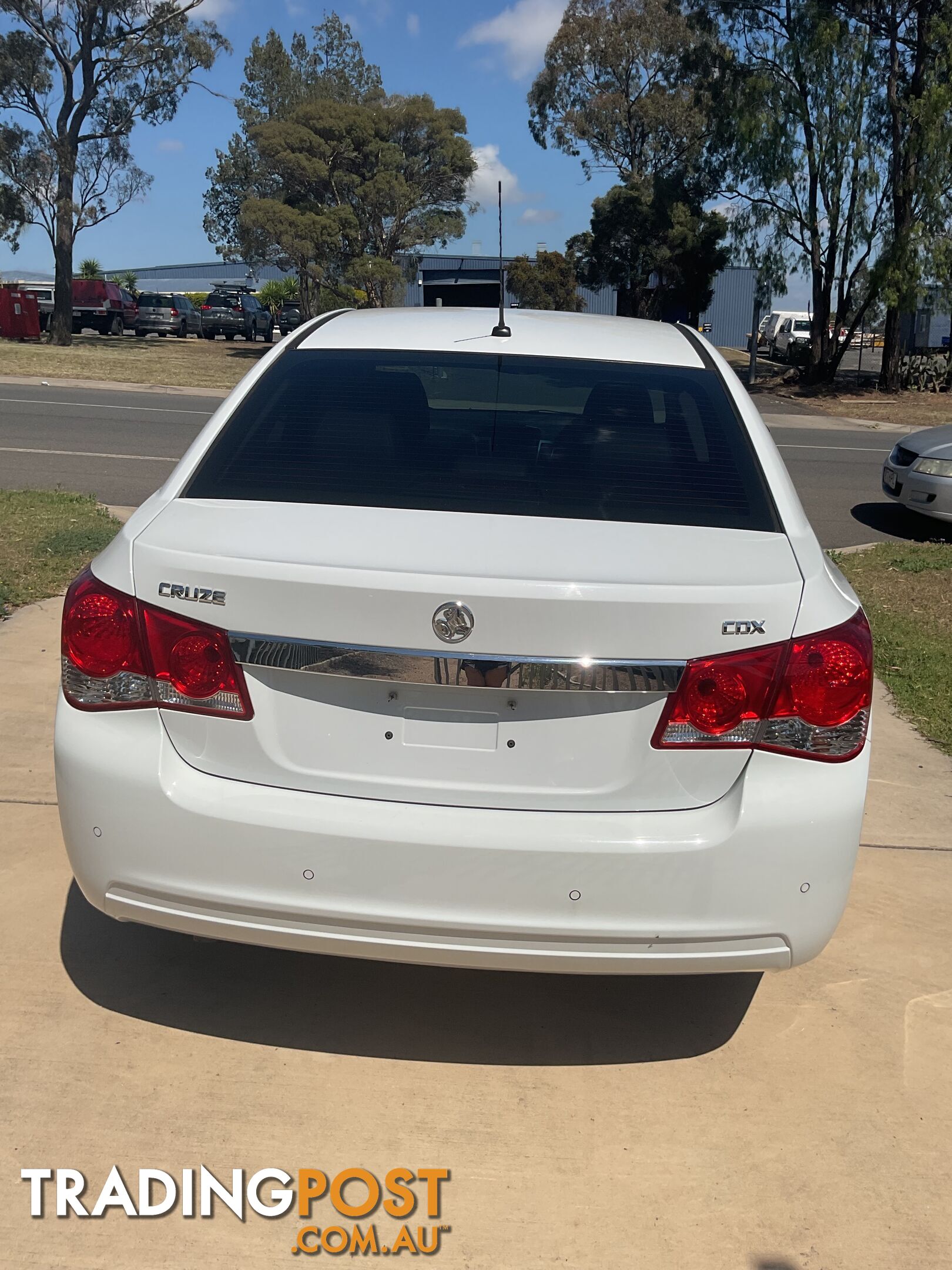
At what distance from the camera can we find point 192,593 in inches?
104

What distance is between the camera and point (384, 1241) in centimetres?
254

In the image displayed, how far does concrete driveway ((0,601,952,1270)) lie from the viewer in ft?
8.39

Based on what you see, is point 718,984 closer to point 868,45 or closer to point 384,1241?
point 384,1241

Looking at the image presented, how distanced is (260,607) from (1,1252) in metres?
1.38

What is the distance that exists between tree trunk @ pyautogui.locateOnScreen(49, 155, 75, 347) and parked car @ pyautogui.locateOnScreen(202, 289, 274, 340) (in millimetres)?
9697

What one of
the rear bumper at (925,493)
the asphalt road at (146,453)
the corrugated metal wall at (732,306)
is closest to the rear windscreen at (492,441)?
the asphalt road at (146,453)

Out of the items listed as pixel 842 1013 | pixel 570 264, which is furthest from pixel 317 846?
pixel 570 264

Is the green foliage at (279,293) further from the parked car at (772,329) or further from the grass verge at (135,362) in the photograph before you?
the parked car at (772,329)

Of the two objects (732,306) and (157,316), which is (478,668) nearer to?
(157,316)

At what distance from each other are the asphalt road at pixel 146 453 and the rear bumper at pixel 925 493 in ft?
1.31

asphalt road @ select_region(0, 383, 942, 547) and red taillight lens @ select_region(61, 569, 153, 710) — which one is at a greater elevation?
red taillight lens @ select_region(61, 569, 153, 710)

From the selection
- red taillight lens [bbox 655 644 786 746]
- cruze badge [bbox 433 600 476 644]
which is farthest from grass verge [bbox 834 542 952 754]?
cruze badge [bbox 433 600 476 644]

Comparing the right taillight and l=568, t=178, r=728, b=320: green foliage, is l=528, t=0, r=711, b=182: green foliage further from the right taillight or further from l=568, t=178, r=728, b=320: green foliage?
the right taillight

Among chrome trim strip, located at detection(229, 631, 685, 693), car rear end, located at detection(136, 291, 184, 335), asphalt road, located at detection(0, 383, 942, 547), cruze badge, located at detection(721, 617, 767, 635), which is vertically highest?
car rear end, located at detection(136, 291, 184, 335)
